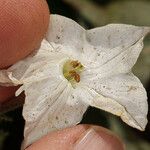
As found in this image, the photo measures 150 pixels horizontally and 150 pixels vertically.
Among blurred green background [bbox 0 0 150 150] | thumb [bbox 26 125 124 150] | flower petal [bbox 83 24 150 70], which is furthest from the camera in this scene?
blurred green background [bbox 0 0 150 150]

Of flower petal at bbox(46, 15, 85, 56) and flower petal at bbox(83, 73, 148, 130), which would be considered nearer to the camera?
flower petal at bbox(83, 73, 148, 130)

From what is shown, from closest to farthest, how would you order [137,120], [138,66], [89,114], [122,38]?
[137,120], [122,38], [89,114], [138,66]

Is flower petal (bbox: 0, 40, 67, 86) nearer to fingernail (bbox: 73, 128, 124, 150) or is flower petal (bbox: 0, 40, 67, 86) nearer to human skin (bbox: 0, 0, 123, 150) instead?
human skin (bbox: 0, 0, 123, 150)

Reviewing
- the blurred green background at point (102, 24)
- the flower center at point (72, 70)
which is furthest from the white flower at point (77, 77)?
the blurred green background at point (102, 24)

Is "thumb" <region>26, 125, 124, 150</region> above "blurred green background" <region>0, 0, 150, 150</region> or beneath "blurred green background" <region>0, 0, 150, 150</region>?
above

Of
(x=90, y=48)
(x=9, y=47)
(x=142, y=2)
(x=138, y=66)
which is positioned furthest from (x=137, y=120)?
(x=142, y=2)

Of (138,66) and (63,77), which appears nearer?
(63,77)

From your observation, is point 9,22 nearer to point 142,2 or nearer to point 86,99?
point 86,99

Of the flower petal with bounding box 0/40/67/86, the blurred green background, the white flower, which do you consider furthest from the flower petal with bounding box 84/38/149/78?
the blurred green background
